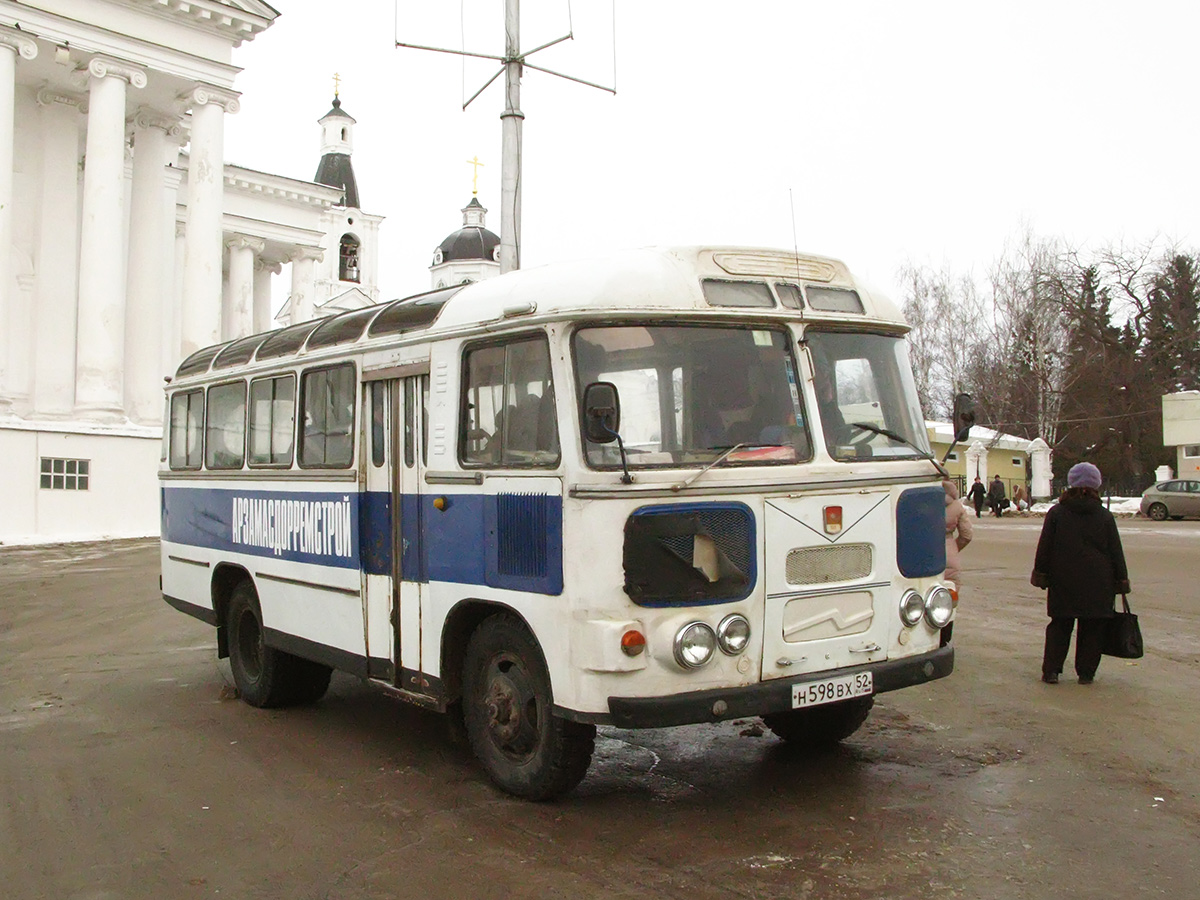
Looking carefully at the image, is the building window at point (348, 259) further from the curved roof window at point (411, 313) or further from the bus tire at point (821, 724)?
the bus tire at point (821, 724)

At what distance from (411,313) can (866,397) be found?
2737mm

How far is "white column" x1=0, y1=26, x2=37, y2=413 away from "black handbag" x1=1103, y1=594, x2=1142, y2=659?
26.2 m

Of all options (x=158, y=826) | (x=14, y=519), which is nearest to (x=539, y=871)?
(x=158, y=826)

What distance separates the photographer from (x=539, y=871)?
490cm

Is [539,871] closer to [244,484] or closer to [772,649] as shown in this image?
[772,649]

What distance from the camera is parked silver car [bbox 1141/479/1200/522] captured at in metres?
36.9

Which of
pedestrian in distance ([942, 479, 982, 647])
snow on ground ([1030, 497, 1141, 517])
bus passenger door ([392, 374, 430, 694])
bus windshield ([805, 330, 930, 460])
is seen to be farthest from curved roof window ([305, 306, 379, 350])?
snow on ground ([1030, 497, 1141, 517])

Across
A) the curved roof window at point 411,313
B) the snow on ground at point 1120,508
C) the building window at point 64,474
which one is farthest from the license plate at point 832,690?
the snow on ground at point 1120,508

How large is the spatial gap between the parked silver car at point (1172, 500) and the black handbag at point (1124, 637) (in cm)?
3191

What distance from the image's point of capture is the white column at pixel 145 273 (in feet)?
109

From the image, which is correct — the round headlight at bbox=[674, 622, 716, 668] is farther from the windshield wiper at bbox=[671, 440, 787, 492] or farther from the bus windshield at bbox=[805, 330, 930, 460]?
the bus windshield at bbox=[805, 330, 930, 460]

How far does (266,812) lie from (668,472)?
2755 millimetres

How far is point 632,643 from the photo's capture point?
17.2ft

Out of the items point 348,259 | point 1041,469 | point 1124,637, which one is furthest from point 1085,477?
point 348,259
